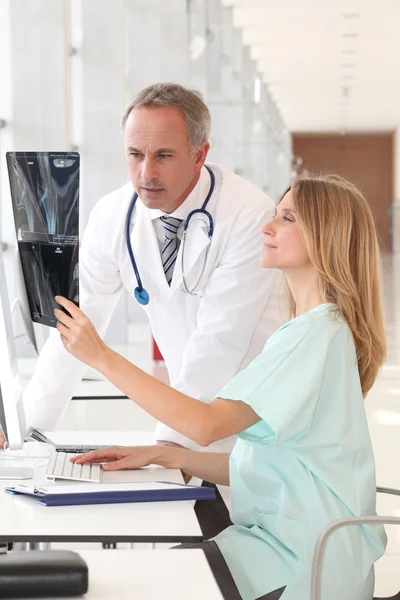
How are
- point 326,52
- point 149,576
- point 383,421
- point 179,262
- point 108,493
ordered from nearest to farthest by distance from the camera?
point 149,576 → point 108,493 → point 179,262 → point 383,421 → point 326,52

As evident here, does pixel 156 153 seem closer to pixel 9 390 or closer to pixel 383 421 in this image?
pixel 9 390

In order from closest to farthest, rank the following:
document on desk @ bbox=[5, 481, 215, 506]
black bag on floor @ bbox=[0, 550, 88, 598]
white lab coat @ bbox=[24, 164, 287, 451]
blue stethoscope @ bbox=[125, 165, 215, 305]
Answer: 1. black bag on floor @ bbox=[0, 550, 88, 598]
2. document on desk @ bbox=[5, 481, 215, 506]
3. white lab coat @ bbox=[24, 164, 287, 451]
4. blue stethoscope @ bbox=[125, 165, 215, 305]

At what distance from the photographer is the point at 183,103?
2.31m

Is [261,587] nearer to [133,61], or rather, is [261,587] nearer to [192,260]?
[192,260]

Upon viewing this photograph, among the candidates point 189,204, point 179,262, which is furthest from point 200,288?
point 189,204

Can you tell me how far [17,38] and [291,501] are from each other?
15.3 ft

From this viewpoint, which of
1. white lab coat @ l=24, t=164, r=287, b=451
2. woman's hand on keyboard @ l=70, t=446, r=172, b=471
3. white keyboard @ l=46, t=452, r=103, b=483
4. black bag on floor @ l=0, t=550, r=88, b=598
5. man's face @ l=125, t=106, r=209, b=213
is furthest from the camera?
white lab coat @ l=24, t=164, r=287, b=451

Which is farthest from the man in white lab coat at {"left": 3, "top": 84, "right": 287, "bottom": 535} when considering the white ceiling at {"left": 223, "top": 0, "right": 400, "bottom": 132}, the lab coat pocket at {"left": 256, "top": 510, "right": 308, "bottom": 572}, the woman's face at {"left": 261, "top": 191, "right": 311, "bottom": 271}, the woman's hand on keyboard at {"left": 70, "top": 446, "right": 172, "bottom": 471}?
the white ceiling at {"left": 223, "top": 0, "right": 400, "bottom": 132}

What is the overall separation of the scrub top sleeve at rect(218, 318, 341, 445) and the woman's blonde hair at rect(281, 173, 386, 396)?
7 centimetres

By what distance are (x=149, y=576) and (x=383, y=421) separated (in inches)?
159

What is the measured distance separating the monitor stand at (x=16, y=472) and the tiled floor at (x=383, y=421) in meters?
0.89

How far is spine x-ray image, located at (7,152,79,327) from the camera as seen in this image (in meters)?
1.51

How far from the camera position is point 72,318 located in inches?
63.6

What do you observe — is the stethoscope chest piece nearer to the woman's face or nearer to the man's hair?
the man's hair
